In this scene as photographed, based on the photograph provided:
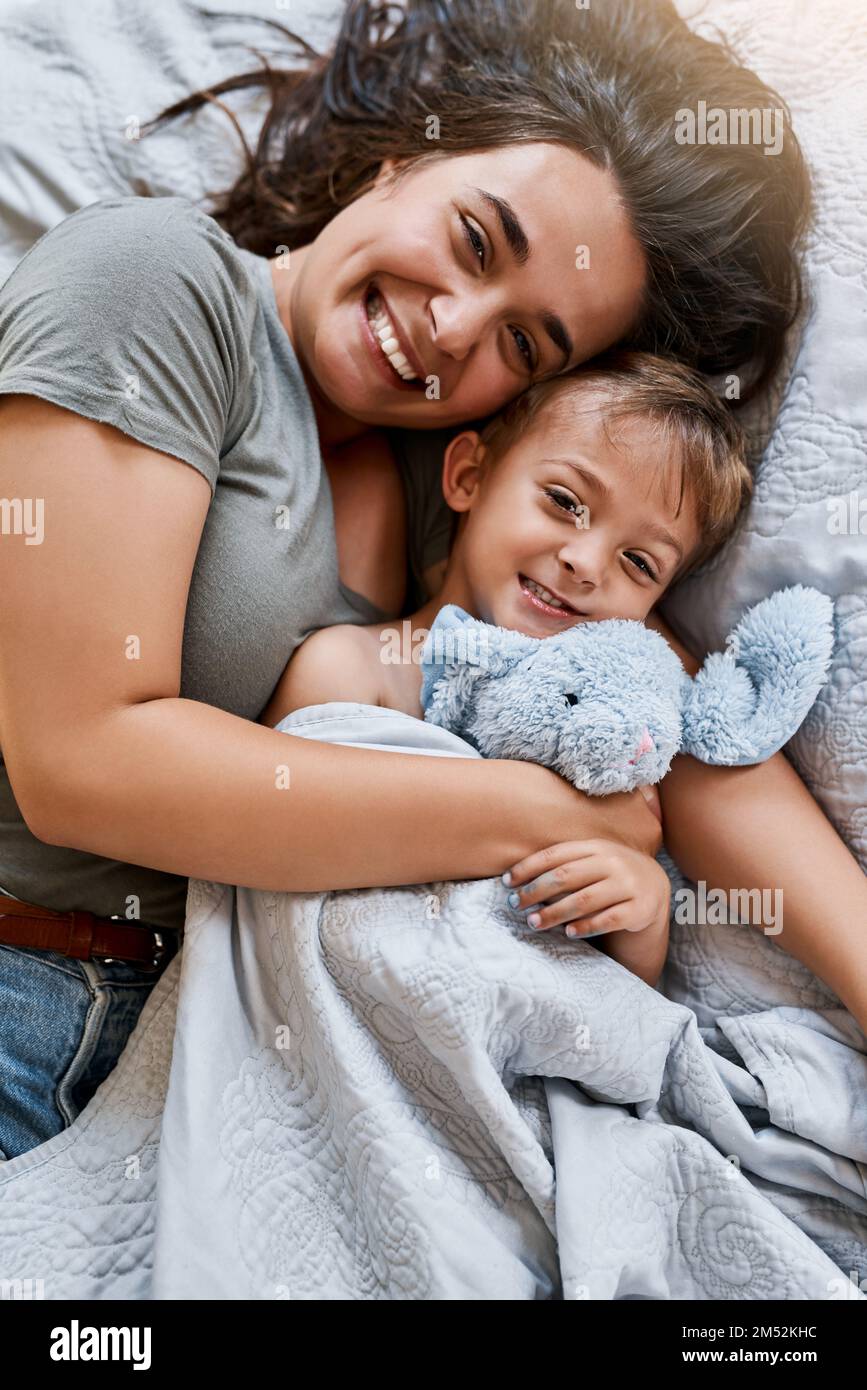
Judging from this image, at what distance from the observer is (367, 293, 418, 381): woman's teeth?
1212 millimetres

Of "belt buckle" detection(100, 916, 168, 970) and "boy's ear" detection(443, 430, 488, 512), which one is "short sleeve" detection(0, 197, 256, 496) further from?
"belt buckle" detection(100, 916, 168, 970)

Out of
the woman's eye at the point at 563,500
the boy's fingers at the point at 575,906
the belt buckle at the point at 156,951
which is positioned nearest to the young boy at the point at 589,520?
the woman's eye at the point at 563,500

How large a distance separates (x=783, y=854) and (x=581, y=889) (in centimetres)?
25

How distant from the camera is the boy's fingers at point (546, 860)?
1045mm

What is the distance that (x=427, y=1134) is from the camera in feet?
3.36

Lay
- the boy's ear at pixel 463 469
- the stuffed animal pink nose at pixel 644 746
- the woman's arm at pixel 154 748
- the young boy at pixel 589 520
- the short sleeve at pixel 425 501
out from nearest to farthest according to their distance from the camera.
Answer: the woman's arm at pixel 154 748 → the stuffed animal pink nose at pixel 644 746 → the young boy at pixel 589 520 → the boy's ear at pixel 463 469 → the short sleeve at pixel 425 501

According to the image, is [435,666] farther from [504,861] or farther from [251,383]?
[251,383]

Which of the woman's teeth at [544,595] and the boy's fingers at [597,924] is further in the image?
the woman's teeth at [544,595]

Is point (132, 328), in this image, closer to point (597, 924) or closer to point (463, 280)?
point (463, 280)

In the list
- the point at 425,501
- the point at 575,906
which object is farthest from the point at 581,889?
the point at 425,501

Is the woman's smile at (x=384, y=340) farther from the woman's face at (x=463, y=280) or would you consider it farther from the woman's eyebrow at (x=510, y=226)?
the woman's eyebrow at (x=510, y=226)

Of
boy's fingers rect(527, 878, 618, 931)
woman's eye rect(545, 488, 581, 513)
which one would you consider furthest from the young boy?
boy's fingers rect(527, 878, 618, 931)

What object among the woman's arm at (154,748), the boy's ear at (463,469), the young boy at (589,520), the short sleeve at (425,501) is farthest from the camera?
the short sleeve at (425,501)

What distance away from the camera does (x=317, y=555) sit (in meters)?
1.21
